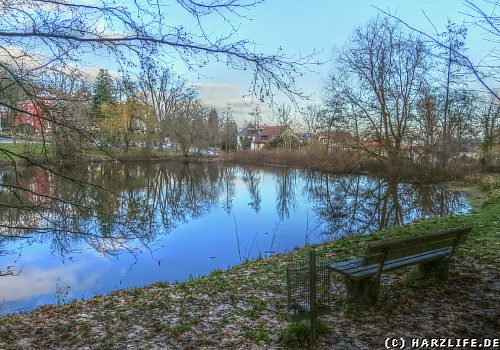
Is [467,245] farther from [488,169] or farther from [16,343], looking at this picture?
[488,169]

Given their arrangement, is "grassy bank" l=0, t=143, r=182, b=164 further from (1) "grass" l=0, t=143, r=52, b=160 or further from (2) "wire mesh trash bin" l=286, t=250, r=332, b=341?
(2) "wire mesh trash bin" l=286, t=250, r=332, b=341

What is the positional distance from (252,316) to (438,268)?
2.48 metres

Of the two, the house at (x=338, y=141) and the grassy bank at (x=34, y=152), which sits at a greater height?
the house at (x=338, y=141)

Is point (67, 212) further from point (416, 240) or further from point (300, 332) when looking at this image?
point (416, 240)

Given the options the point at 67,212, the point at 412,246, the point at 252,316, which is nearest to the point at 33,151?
the point at 67,212

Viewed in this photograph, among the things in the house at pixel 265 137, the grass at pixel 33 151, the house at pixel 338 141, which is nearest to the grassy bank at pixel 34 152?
the grass at pixel 33 151

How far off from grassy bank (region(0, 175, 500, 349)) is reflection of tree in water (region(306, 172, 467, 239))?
623 cm

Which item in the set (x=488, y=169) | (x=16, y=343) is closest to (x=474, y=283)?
(x=16, y=343)

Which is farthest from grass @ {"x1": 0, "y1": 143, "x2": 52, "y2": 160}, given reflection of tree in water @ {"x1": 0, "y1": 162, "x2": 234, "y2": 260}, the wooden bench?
the wooden bench

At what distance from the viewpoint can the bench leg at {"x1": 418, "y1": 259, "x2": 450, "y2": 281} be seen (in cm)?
476

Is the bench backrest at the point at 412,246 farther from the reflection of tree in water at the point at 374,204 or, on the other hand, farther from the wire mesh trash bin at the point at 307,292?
the reflection of tree in water at the point at 374,204

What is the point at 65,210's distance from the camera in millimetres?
4215

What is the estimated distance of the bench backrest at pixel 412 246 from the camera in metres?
3.87

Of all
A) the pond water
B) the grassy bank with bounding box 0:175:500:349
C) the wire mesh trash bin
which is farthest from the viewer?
the pond water
